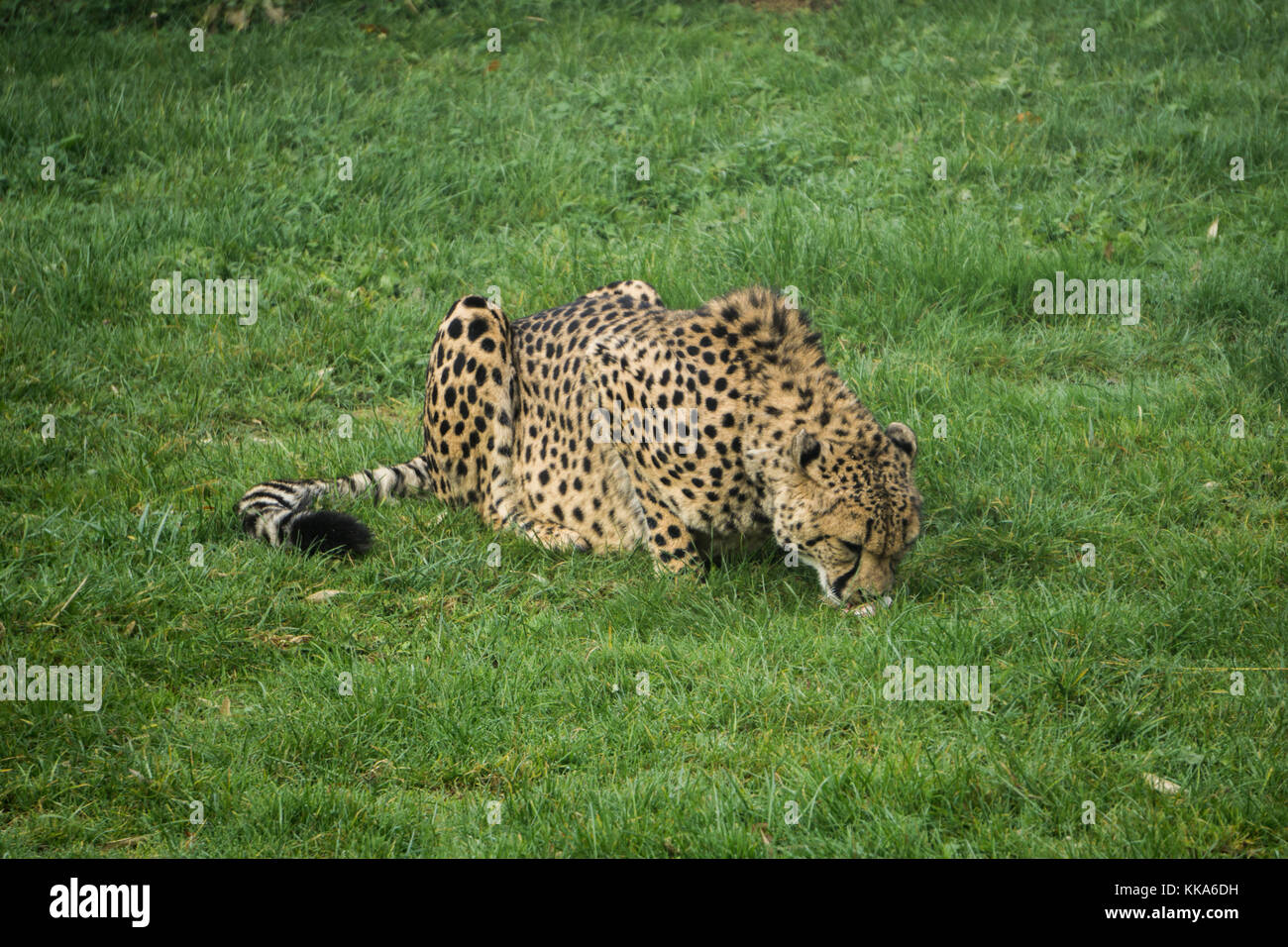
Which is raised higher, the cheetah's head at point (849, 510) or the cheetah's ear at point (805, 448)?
the cheetah's ear at point (805, 448)

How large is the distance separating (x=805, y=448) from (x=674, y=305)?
99.4 inches

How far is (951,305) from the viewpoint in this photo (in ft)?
23.6

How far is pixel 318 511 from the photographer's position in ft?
17.2

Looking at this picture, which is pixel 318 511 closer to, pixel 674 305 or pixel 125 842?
pixel 125 842

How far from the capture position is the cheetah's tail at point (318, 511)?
5.16 m

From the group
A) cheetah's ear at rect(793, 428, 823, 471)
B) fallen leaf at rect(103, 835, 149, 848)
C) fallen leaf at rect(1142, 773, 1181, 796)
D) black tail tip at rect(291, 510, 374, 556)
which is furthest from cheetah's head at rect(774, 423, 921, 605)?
fallen leaf at rect(103, 835, 149, 848)

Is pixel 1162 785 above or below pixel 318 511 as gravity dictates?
below

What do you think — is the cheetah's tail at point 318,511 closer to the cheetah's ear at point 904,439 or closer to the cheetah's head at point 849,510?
the cheetah's head at point 849,510

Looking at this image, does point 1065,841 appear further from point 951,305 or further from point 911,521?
point 951,305

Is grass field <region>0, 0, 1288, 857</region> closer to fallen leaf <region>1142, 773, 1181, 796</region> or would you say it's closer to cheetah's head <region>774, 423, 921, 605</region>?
fallen leaf <region>1142, 773, 1181, 796</region>

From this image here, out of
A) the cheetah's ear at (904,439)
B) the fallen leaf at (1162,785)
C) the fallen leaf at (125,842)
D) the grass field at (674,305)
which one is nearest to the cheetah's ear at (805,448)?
the cheetah's ear at (904,439)

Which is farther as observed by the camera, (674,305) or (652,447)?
(674,305)

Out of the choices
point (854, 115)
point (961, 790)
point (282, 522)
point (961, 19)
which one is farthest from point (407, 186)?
point (961, 790)

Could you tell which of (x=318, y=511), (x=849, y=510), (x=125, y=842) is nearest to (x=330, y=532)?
(x=318, y=511)
